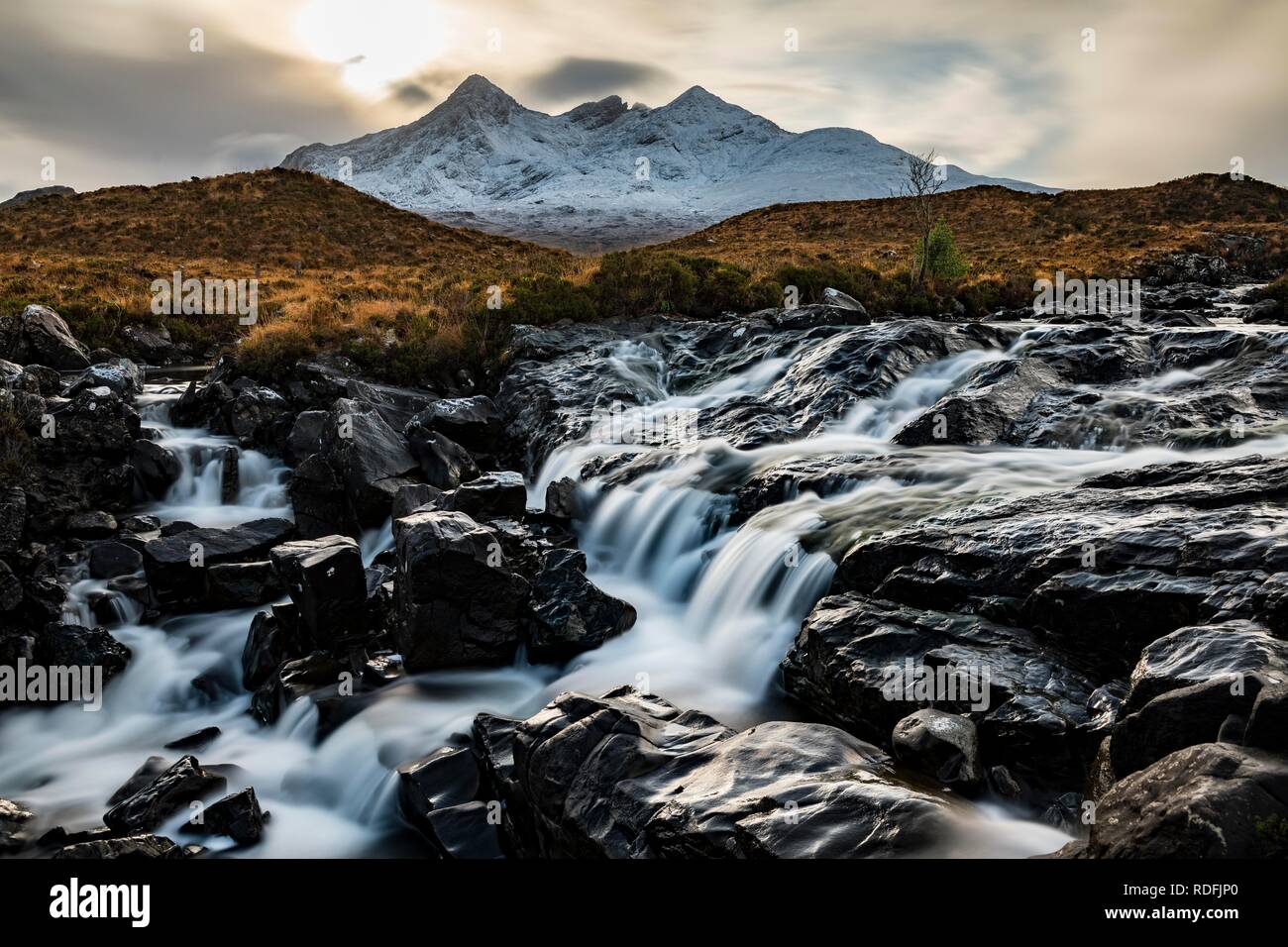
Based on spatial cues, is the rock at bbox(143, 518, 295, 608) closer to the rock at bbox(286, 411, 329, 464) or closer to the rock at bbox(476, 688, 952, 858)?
the rock at bbox(286, 411, 329, 464)

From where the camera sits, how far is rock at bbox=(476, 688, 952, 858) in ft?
15.5

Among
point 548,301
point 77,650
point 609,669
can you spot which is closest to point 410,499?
point 77,650

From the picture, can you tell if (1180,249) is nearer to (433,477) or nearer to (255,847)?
(433,477)

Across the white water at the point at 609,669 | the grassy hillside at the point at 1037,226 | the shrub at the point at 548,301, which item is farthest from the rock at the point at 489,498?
the grassy hillside at the point at 1037,226

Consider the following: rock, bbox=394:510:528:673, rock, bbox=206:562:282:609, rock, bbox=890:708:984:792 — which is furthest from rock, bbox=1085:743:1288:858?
rock, bbox=206:562:282:609

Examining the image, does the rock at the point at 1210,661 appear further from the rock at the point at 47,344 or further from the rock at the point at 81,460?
the rock at the point at 47,344

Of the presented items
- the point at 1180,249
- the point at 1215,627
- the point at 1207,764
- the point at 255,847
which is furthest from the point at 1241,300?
the point at 255,847

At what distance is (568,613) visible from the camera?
10.3 metres

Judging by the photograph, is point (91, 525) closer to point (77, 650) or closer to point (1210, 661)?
point (77, 650)

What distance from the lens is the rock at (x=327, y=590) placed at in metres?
10.0

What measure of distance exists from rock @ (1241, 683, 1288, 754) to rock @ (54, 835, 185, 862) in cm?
749

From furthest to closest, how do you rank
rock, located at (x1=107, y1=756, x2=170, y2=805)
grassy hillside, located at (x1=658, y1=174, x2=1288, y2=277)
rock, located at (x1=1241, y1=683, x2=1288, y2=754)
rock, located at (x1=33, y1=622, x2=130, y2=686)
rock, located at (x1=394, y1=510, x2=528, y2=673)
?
grassy hillside, located at (x1=658, y1=174, x2=1288, y2=277)
rock, located at (x1=33, y1=622, x2=130, y2=686)
rock, located at (x1=394, y1=510, x2=528, y2=673)
rock, located at (x1=107, y1=756, x2=170, y2=805)
rock, located at (x1=1241, y1=683, x2=1288, y2=754)

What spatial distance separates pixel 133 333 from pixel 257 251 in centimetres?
2602
